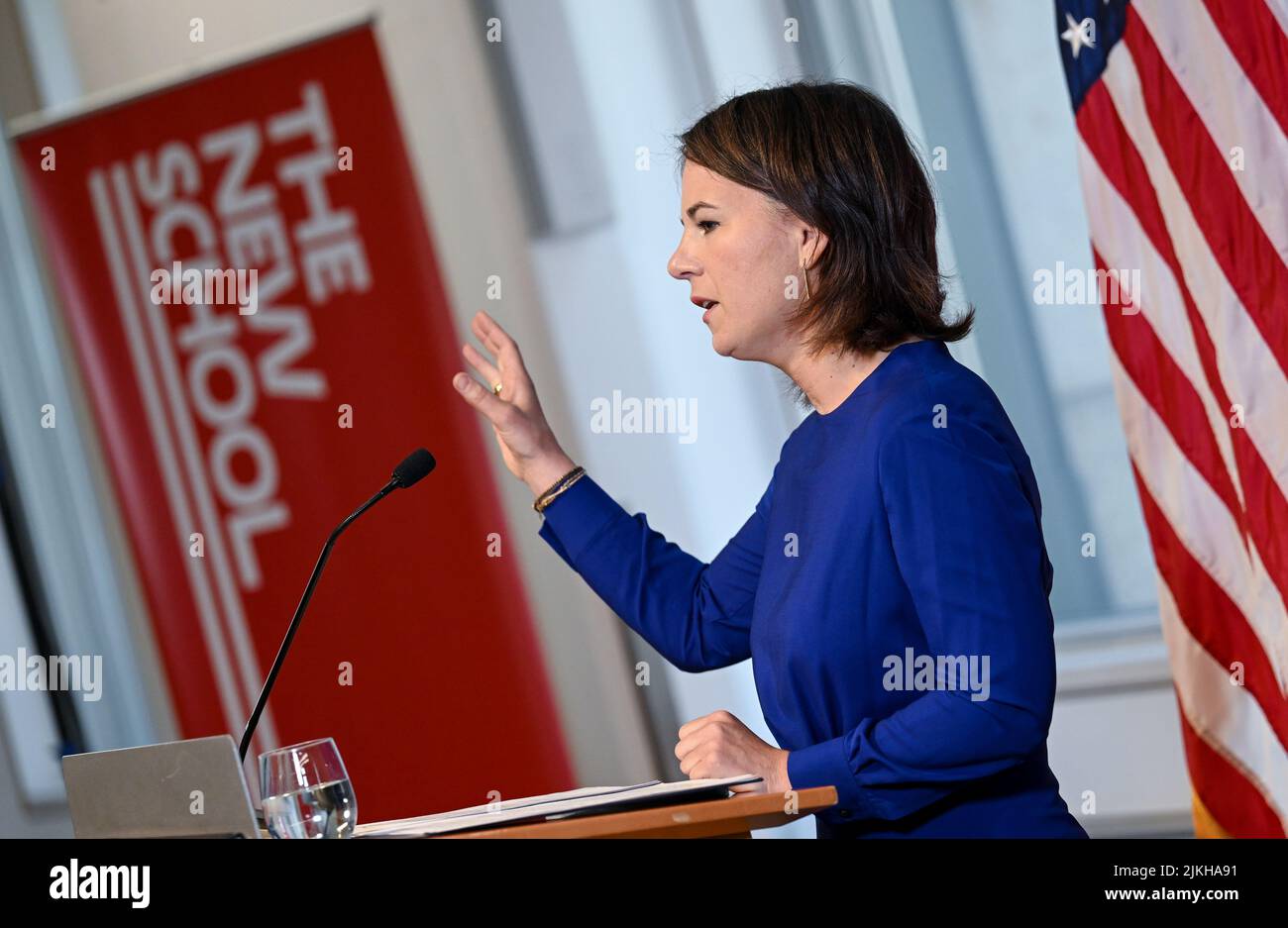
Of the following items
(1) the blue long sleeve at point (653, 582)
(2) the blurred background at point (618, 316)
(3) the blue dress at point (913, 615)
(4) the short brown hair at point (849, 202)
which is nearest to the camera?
(3) the blue dress at point (913, 615)

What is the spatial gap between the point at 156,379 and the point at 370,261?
822 millimetres

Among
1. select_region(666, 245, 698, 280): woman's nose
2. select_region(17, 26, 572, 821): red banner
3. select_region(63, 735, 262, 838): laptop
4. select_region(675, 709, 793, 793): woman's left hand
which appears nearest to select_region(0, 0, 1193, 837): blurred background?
select_region(17, 26, 572, 821): red banner

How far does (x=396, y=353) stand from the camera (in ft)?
13.1

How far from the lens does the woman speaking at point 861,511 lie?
152 centimetres

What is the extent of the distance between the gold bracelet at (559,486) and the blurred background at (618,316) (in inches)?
56.9

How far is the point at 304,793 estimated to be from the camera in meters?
1.37

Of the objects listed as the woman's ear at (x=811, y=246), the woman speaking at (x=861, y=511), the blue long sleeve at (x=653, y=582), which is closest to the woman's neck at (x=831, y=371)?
the woman speaking at (x=861, y=511)

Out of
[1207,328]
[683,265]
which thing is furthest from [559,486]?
[1207,328]

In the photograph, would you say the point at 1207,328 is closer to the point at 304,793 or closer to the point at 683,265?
the point at 683,265

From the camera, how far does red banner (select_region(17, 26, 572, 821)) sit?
3.91 m

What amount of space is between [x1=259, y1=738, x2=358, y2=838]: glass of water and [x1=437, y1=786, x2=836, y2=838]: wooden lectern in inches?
7.7

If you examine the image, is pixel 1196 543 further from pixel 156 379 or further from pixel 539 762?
pixel 156 379

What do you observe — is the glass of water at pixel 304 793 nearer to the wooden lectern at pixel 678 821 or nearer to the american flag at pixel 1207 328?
the wooden lectern at pixel 678 821

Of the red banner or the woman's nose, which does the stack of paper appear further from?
the red banner
